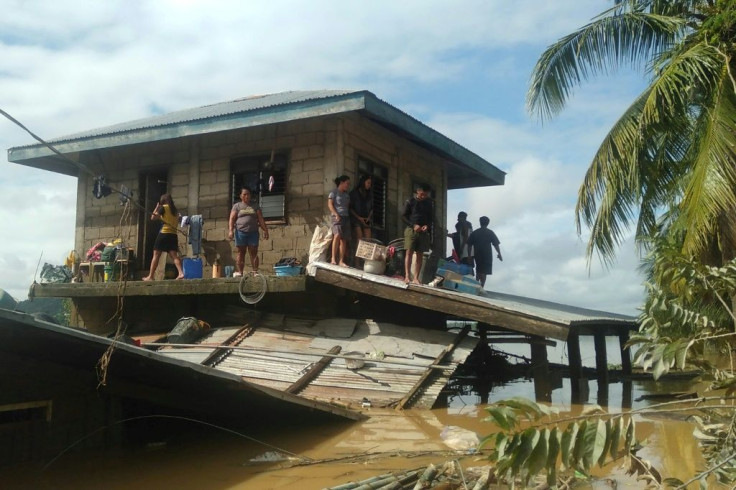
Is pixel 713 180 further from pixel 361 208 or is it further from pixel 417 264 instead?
pixel 361 208

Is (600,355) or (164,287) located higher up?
(164,287)

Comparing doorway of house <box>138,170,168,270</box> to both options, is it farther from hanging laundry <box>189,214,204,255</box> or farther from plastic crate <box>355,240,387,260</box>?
plastic crate <box>355,240,387,260</box>

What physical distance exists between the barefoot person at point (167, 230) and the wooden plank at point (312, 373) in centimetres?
343

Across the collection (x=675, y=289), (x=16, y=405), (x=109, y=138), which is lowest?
(x=16, y=405)

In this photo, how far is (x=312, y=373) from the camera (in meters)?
10.0

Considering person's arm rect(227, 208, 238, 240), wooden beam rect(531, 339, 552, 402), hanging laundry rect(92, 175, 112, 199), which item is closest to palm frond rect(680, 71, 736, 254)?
wooden beam rect(531, 339, 552, 402)

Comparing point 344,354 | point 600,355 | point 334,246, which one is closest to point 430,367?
point 344,354

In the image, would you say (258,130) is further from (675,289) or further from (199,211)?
(675,289)

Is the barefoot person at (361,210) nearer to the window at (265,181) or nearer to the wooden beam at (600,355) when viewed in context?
the window at (265,181)

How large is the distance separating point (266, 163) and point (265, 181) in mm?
358

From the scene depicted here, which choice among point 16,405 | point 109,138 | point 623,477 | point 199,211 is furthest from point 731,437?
point 109,138

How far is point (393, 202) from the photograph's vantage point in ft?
43.9

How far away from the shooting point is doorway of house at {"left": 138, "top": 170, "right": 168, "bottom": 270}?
13.8 meters

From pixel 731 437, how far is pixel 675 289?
6.45 feet
